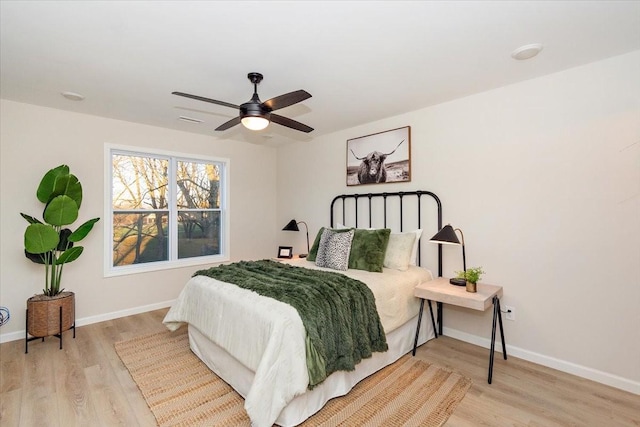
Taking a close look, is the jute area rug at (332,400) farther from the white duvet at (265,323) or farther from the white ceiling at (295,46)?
the white ceiling at (295,46)

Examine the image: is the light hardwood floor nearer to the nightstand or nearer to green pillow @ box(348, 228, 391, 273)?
the nightstand

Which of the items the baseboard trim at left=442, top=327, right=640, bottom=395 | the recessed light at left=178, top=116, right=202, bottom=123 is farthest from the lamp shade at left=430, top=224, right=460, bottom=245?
the recessed light at left=178, top=116, right=202, bottom=123

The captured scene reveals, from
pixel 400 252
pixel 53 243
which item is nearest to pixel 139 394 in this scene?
pixel 53 243

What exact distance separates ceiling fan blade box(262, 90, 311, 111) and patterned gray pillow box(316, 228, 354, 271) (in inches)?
60.7

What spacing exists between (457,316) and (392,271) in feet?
2.89

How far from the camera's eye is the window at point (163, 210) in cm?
395

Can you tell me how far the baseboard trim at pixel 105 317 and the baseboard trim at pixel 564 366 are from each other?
382 centimetres

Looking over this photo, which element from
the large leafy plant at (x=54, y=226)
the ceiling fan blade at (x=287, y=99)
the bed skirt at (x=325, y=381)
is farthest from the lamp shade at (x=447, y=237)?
the large leafy plant at (x=54, y=226)

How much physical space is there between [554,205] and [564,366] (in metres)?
1.35

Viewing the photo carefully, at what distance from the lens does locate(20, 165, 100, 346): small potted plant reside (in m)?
2.95

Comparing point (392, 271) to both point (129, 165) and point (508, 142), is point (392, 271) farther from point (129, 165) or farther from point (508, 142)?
point (129, 165)

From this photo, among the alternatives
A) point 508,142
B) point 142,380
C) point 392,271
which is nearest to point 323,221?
point 392,271

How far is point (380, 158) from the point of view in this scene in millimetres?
3838

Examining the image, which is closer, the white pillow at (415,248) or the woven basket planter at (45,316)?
the woven basket planter at (45,316)
